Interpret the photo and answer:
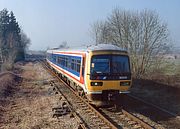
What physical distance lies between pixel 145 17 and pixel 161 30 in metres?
2.69

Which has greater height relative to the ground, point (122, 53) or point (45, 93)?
point (122, 53)

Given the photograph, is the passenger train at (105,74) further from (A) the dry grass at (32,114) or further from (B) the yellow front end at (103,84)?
(A) the dry grass at (32,114)

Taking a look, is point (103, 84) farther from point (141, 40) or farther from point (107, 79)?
point (141, 40)

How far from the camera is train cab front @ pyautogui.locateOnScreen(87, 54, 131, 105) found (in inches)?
516

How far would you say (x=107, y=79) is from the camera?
43.0 feet

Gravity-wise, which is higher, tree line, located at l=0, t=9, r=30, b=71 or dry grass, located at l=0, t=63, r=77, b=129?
tree line, located at l=0, t=9, r=30, b=71

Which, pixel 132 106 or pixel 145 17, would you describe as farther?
pixel 145 17

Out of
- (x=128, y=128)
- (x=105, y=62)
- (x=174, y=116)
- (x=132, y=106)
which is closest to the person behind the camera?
(x=128, y=128)

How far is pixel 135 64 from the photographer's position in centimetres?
2912

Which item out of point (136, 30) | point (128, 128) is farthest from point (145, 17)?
point (128, 128)

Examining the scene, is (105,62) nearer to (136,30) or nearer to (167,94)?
(167,94)

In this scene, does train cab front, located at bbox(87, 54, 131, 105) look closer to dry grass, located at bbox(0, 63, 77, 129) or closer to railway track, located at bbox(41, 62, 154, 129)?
railway track, located at bbox(41, 62, 154, 129)

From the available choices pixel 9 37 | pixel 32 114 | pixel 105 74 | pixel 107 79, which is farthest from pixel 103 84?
pixel 9 37

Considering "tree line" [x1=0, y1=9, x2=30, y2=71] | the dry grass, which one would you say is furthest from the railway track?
"tree line" [x1=0, y1=9, x2=30, y2=71]
